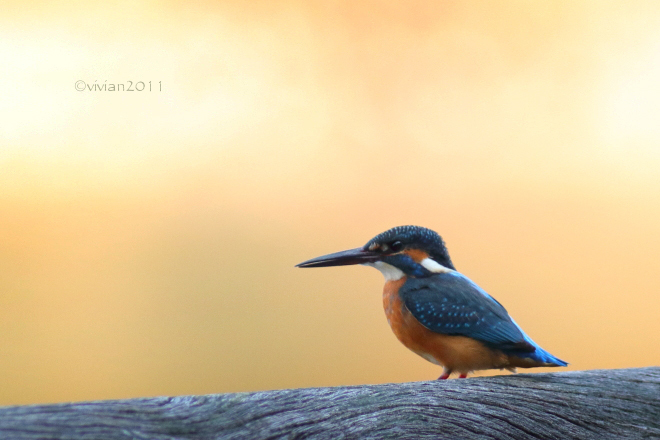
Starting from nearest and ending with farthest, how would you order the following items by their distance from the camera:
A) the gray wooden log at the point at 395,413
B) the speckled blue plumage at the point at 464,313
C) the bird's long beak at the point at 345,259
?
1. the gray wooden log at the point at 395,413
2. the speckled blue plumage at the point at 464,313
3. the bird's long beak at the point at 345,259

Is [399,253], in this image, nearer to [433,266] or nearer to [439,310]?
[433,266]

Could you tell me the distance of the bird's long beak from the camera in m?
1.62

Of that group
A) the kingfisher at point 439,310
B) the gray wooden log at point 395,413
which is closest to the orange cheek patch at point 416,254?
the kingfisher at point 439,310

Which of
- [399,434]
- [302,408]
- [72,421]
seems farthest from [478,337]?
[72,421]

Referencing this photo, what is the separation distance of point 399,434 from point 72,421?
1.64 feet

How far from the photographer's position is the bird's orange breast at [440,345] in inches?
55.7

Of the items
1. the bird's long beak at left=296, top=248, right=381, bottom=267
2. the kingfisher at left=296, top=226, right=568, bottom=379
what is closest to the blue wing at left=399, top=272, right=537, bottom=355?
the kingfisher at left=296, top=226, right=568, bottom=379

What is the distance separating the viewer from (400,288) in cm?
162

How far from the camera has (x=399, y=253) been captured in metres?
1.64

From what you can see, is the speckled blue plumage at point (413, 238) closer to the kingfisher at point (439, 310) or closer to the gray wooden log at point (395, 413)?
the kingfisher at point (439, 310)

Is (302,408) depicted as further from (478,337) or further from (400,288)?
(400,288)

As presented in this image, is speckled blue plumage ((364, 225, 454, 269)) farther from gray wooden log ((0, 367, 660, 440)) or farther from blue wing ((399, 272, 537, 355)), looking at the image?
gray wooden log ((0, 367, 660, 440))

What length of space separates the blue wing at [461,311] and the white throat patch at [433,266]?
0.09 ft

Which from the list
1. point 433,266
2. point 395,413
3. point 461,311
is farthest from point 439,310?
point 395,413
